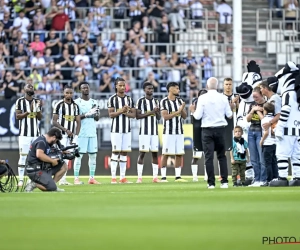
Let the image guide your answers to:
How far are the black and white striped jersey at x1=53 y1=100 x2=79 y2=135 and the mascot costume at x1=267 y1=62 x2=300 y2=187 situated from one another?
583cm

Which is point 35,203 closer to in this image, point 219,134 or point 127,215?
point 127,215

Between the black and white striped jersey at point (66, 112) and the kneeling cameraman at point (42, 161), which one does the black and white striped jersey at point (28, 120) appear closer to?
the black and white striped jersey at point (66, 112)

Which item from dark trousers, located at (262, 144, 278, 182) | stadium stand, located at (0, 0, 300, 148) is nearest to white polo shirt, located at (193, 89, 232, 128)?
dark trousers, located at (262, 144, 278, 182)

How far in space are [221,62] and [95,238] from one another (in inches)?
913

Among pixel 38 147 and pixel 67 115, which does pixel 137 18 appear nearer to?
pixel 67 115

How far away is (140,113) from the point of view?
2516cm

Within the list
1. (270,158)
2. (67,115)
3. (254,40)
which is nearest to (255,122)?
(270,158)

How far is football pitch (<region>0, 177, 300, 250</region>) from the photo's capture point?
11102 millimetres

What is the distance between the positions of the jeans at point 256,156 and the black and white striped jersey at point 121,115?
4.65m

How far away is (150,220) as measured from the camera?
13.4 m

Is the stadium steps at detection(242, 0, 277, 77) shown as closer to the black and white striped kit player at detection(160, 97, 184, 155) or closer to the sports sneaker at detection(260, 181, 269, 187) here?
the black and white striped kit player at detection(160, 97, 184, 155)

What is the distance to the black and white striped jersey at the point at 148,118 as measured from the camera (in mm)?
25266

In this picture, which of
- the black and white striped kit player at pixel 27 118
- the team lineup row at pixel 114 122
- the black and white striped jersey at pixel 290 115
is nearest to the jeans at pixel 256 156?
the black and white striped jersey at pixel 290 115

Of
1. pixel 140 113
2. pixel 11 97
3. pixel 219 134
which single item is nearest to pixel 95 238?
pixel 219 134
